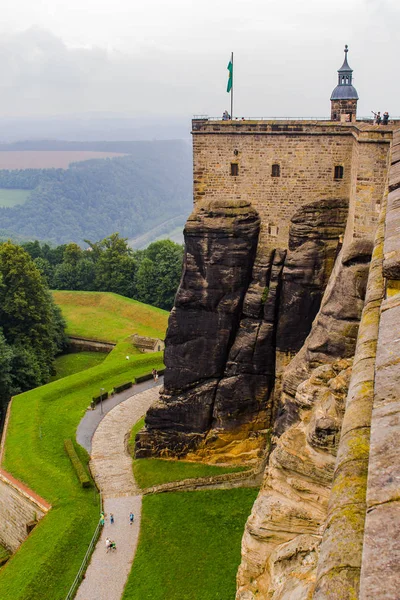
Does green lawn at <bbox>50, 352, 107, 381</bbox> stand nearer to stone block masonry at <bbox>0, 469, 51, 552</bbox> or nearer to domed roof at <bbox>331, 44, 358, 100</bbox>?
stone block masonry at <bbox>0, 469, 51, 552</bbox>

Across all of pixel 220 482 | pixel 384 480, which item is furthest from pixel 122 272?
pixel 384 480

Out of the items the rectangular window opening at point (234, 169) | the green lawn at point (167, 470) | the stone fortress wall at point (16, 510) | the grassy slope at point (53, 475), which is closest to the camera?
the grassy slope at point (53, 475)

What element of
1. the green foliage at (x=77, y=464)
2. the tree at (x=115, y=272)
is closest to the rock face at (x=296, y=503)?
the green foliage at (x=77, y=464)

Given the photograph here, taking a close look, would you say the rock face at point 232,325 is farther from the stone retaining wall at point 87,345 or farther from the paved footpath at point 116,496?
the stone retaining wall at point 87,345

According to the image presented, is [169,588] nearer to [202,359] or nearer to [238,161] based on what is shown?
[202,359]

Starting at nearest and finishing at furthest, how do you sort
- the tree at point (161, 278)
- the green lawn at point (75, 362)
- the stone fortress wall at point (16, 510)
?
the stone fortress wall at point (16, 510) < the green lawn at point (75, 362) < the tree at point (161, 278)

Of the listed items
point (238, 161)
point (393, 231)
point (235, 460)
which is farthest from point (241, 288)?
point (393, 231)
